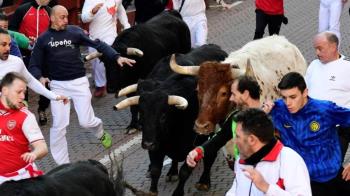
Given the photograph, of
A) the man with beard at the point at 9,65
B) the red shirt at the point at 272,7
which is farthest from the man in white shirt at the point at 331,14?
the man with beard at the point at 9,65

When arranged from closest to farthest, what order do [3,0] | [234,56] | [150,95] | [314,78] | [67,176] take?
[67,176] → [314,78] → [150,95] → [234,56] → [3,0]

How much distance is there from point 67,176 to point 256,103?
165 cm

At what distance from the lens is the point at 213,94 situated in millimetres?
6891

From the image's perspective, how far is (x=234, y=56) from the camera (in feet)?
26.1

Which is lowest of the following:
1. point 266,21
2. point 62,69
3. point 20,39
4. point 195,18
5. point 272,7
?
point 266,21

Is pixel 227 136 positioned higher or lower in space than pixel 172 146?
higher

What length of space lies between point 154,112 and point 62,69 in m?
1.68

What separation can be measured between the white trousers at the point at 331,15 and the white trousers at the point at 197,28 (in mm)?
2385

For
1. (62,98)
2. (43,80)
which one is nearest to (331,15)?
(43,80)

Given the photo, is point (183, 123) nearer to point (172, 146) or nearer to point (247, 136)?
point (172, 146)

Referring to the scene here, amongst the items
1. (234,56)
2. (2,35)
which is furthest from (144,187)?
(2,35)

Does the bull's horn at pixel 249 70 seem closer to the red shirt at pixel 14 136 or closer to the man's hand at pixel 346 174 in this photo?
the man's hand at pixel 346 174

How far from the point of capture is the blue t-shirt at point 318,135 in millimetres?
5395

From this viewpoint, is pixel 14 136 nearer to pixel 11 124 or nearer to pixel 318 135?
pixel 11 124
